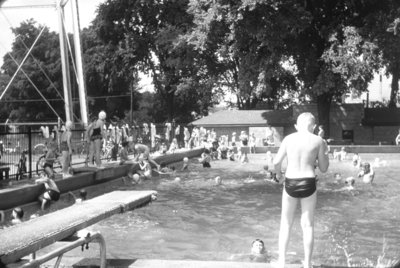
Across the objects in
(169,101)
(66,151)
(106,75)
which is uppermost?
(106,75)

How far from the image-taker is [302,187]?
251 inches

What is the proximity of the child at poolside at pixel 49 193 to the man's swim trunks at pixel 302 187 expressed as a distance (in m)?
9.26

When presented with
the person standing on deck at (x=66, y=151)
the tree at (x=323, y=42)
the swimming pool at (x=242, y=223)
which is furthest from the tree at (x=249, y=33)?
the person standing on deck at (x=66, y=151)

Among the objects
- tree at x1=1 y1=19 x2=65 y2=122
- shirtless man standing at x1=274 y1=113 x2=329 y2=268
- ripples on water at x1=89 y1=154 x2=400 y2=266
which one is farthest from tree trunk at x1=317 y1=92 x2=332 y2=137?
tree at x1=1 y1=19 x2=65 y2=122

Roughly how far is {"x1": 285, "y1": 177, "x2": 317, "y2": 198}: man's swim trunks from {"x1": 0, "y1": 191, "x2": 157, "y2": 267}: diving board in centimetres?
266

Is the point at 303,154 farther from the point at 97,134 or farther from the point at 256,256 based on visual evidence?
the point at 97,134

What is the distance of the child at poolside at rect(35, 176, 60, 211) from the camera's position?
45.7 ft

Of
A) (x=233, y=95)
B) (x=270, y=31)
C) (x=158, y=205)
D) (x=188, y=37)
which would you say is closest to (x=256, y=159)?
(x=270, y=31)

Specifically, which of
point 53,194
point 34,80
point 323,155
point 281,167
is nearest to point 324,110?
point 53,194

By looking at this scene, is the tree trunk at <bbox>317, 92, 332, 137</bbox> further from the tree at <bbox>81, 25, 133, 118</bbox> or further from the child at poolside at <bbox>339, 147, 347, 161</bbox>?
the tree at <bbox>81, 25, 133, 118</bbox>

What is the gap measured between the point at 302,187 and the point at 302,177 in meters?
0.13

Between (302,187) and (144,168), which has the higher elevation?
(302,187)

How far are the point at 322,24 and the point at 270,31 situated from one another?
6.78m

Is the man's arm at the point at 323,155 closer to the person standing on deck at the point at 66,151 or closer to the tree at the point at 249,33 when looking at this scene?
the person standing on deck at the point at 66,151
